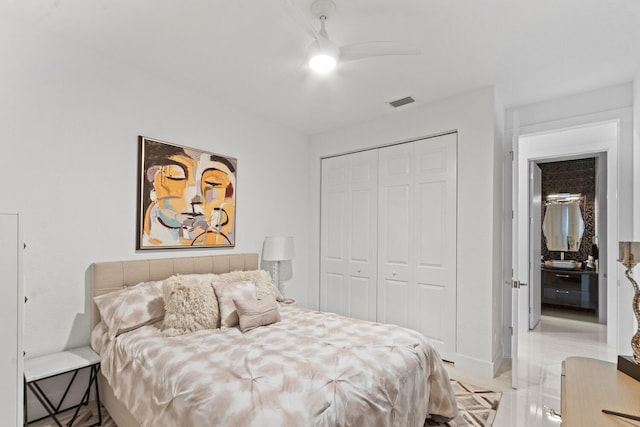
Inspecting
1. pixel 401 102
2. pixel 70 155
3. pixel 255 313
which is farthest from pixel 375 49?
pixel 70 155

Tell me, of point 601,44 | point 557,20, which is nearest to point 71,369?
point 557,20

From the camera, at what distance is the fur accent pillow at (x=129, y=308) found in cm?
226

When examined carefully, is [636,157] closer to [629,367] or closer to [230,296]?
[629,367]

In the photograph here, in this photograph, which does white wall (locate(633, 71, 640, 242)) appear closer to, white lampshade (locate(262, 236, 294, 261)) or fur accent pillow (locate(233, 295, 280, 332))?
fur accent pillow (locate(233, 295, 280, 332))

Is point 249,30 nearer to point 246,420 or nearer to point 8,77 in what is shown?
point 8,77

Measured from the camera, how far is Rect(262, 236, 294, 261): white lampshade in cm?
367

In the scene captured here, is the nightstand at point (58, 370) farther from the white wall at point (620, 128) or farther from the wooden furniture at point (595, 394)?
the white wall at point (620, 128)

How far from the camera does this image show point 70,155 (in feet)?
7.92

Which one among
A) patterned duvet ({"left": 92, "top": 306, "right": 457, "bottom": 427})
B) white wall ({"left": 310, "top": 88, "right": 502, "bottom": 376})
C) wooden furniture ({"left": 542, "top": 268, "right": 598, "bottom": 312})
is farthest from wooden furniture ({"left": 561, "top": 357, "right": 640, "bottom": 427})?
wooden furniture ({"left": 542, "top": 268, "right": 598, "bottom": 312})

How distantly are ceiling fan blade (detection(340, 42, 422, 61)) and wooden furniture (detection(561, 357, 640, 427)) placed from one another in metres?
1.88

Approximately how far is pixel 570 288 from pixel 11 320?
270 inches

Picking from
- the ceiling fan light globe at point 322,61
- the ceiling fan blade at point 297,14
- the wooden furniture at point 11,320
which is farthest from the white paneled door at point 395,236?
the wooden furniture at point 11,320

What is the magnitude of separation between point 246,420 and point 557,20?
286 centimetres

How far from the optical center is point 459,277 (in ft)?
10.5
